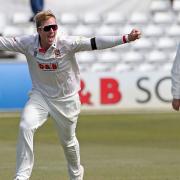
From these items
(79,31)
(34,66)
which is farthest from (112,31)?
(34,66)

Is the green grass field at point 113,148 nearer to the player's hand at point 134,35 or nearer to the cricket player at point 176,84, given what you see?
the cricket player at point 176,84

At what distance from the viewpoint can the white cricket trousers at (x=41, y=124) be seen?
800cm

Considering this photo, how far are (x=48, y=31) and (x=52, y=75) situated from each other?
461 millimetres

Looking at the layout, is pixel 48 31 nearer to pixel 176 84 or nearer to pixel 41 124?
pixel 41 124

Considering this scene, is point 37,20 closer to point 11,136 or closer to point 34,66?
point 34,66

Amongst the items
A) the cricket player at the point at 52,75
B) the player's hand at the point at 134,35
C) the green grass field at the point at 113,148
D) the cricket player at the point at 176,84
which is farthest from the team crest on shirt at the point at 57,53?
the green grass field at the point at 113,148

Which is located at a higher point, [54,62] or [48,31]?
[48,31]

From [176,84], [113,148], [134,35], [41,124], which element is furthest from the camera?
[113,148]

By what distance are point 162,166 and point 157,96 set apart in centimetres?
1008

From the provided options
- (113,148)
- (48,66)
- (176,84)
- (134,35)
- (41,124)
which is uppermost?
(134,35)

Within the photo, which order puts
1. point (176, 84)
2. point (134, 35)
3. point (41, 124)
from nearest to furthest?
point (134, 35) < point (176, 84) < point (41, 124)

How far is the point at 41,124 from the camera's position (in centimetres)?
825

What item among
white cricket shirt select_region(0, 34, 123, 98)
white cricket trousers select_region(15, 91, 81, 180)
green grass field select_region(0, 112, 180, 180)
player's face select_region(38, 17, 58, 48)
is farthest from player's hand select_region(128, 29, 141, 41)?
green grass field select_region(0, 112, 180, 180)

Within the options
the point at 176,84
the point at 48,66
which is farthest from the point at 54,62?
the point at 176,84
